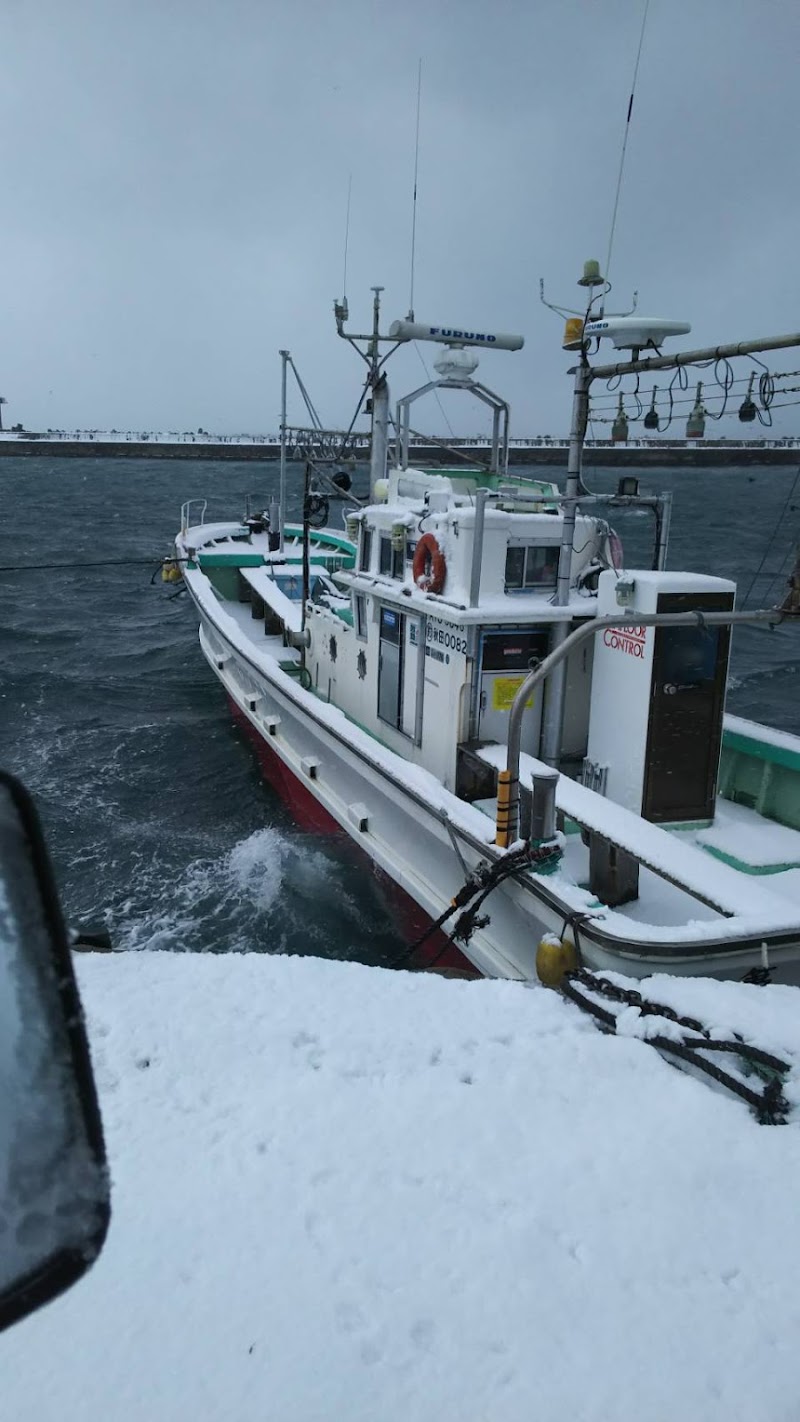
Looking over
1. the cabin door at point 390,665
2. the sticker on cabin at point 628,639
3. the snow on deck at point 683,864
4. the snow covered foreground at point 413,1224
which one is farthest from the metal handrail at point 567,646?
the cabin door at point 390,665

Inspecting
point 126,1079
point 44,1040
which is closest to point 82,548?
point 126,1079

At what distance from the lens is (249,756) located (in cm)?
1326

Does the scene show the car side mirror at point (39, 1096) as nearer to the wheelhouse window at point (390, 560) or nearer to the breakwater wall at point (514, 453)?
the wheelhouse window at point (390, 560)

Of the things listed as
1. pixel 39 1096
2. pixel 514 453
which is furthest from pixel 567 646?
pixel 514 453

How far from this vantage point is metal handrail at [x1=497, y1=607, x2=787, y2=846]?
608cm

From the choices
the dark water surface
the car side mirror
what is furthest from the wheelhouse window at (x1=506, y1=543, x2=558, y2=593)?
the car side mirror

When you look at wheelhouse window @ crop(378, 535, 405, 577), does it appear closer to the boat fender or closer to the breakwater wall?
the boat fender

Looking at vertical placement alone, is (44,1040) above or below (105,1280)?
above

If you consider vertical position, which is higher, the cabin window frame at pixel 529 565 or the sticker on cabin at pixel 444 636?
the cabin window frame at pixel 529 565

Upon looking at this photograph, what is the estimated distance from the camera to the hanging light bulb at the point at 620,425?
24.1 feet

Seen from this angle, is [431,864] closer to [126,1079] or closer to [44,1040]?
[126,1079]

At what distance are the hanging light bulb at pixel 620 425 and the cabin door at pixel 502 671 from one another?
1.81 m

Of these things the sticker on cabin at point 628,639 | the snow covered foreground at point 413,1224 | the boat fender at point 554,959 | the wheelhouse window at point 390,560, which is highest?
the wheelhouse window at point 390,560

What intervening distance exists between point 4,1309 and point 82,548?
115 feet
